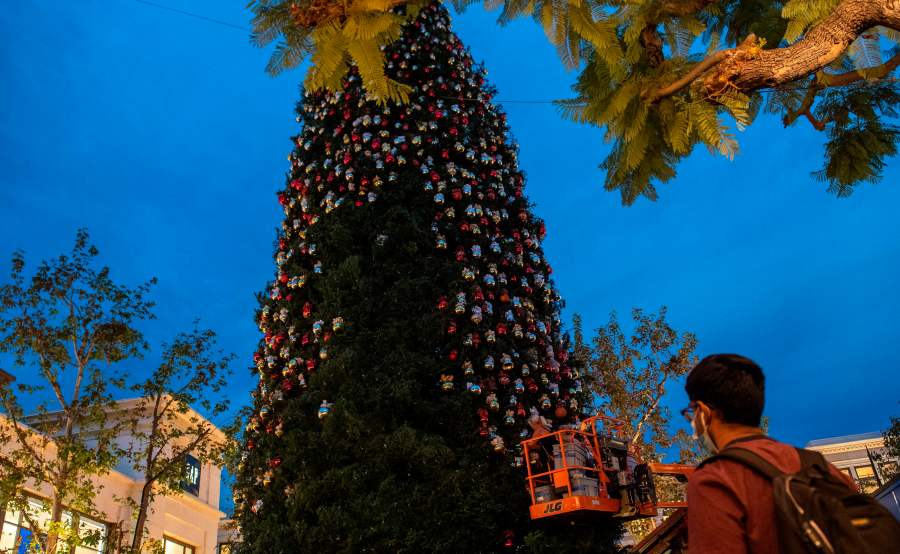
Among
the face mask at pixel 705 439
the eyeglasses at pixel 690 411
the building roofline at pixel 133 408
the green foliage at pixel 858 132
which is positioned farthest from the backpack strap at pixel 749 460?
the building roofline at pixel 133 408

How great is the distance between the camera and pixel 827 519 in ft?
5.97

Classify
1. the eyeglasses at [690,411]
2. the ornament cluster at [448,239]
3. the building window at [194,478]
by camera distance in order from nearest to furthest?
the eyeglasses at [690,411] < the ornament cluster at [448,239] < the building window at [194,478]

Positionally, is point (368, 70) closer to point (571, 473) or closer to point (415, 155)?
point (571, 473)

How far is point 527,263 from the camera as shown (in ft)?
39.3

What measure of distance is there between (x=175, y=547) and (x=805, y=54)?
26259 millimetres

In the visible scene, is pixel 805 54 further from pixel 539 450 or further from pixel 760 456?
pixel 539 450

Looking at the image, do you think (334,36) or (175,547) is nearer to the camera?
(334,36)

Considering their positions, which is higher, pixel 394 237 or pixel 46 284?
pixel 46 284

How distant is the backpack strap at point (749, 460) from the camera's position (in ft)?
Answer: 6.63

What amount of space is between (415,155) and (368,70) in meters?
9.04

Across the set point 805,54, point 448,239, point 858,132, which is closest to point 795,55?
point 805,54

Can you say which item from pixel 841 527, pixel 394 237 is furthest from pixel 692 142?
pixel 394 237

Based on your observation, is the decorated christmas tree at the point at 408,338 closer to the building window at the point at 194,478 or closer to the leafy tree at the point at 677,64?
the leafy tree at the point at 677,64

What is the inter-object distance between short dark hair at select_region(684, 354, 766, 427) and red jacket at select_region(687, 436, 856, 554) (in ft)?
0.73
